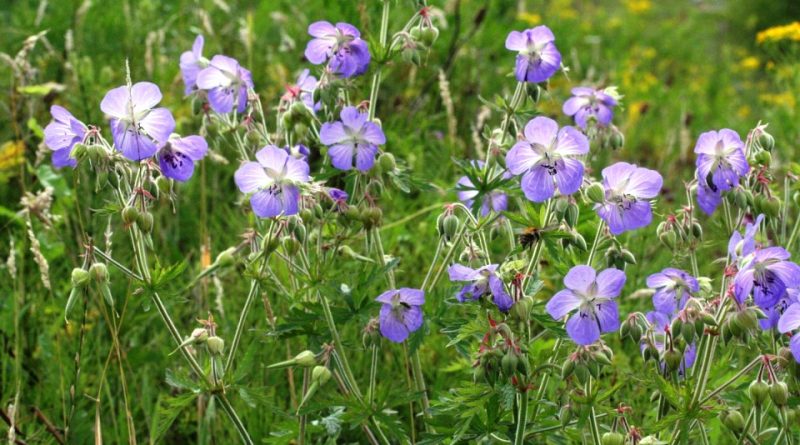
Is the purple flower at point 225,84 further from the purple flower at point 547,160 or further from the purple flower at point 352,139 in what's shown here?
the purple flower at point 547,160

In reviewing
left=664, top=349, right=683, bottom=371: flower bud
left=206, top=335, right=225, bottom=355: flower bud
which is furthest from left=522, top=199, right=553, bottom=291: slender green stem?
left=206, top=335, right=225, bottom=355: flower bud

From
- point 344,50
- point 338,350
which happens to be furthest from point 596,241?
point 344,50

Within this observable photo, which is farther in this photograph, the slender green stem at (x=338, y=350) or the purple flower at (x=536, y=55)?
the purple flower at (x=536, y=55)

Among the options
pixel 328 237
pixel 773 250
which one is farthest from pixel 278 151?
pixel 773 250

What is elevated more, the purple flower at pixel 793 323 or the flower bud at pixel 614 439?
the purple flower at pixel 793 323

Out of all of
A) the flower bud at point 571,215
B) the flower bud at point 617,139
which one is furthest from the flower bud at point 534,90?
the flower bud at point 571,215

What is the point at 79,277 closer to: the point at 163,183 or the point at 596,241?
the point at 163,183
